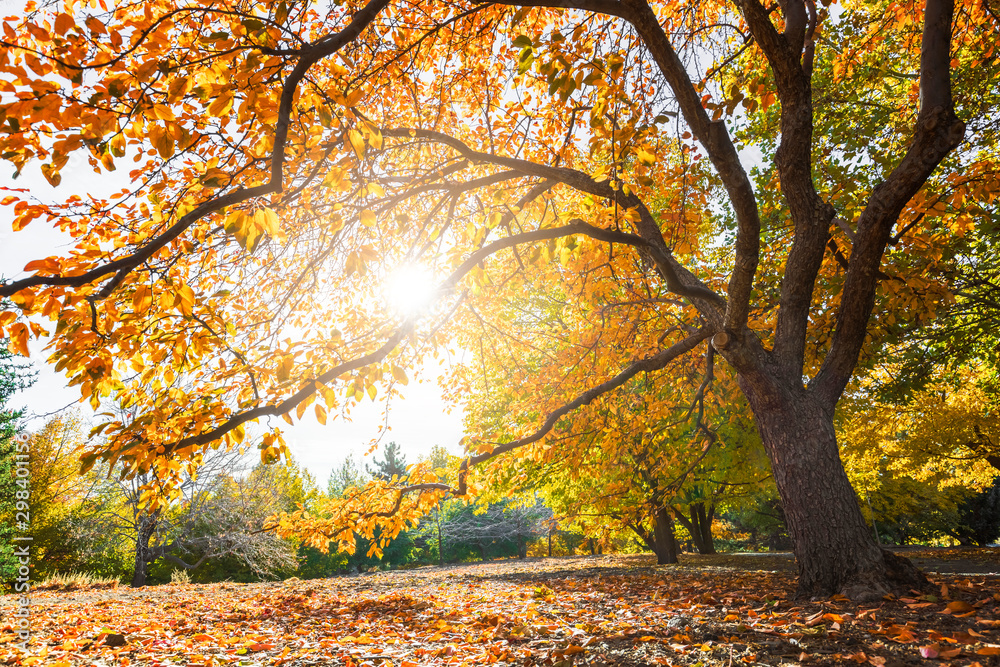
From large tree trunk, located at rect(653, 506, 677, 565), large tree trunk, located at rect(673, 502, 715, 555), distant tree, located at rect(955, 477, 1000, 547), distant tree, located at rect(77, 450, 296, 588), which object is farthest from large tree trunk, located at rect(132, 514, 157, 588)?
distant tree, located at rect(955, 477, 1000, 547)

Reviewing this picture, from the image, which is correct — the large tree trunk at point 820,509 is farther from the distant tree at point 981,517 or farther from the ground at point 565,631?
the distant tree at point 981,517

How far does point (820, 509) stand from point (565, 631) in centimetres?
231

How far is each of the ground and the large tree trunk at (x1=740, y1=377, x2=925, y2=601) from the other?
24 cm

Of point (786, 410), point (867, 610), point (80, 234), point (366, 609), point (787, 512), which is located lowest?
point (366, 609)

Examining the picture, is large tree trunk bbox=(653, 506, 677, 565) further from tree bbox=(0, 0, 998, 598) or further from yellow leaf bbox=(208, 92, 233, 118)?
yellow leaf bbox=(208, 92, 233, 118)

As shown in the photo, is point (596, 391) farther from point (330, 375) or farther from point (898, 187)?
point (898, 187)

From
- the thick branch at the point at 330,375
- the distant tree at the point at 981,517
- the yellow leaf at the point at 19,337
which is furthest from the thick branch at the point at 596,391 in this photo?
the distant tree at the point at 981,517

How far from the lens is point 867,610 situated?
3109 millimetres

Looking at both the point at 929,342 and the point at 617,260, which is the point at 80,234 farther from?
the point at 929,342

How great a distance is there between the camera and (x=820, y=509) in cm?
380

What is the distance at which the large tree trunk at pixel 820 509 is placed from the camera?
3627 millimetres

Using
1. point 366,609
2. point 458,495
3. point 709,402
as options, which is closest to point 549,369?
point 458,495

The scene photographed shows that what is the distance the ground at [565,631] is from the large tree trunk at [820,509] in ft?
0.80

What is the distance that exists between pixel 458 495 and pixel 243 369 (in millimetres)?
2410
